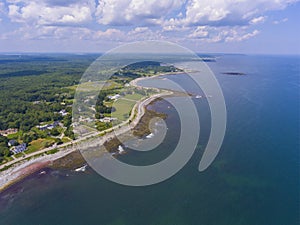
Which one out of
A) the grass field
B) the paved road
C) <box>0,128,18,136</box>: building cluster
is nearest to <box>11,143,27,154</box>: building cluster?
the grass field

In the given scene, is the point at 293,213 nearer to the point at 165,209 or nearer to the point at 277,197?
the point at 277,197

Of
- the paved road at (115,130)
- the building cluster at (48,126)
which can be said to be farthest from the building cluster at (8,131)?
the paved road at (115,130)

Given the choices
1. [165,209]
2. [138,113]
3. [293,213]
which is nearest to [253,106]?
[138,113]

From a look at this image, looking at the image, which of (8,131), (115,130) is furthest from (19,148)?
(115,130)

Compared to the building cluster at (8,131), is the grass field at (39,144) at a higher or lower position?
lower

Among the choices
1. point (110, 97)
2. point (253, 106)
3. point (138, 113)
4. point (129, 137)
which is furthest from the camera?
point (110, 97)

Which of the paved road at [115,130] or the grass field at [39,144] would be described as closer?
the paved road at [115,130]

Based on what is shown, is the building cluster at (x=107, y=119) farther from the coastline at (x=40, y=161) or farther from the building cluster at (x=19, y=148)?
the building cluster at (x=19, y=148)

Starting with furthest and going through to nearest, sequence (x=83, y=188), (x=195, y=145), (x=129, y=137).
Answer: (x=129, y=137) → (x=195, y=145) → (x=83, y=188)

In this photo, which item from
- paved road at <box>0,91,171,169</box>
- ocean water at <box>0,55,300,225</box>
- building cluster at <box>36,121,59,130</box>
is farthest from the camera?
building cluster at <box>36,121,59,130</box>

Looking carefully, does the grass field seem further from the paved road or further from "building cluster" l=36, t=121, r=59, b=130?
"building cluster" l=36, t=121, r=59, b=130

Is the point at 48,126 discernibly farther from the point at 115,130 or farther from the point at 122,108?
the point at 122,108
